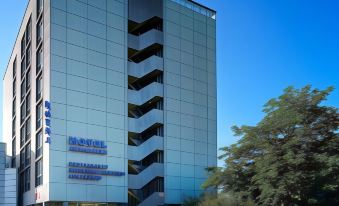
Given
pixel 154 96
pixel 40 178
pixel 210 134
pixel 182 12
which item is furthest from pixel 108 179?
pixel 182 12

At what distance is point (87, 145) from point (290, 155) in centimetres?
2027

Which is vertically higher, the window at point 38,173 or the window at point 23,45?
the window at point 23,45

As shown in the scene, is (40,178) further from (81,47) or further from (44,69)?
(81,47)

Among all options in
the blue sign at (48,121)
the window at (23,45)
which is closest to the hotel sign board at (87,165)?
the blue sign at (48,121)

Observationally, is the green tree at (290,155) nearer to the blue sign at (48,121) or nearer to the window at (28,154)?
the blue sign at (48,121)

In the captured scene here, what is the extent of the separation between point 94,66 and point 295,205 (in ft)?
81.2

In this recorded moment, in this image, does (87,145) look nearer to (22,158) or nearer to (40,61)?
(40,61)

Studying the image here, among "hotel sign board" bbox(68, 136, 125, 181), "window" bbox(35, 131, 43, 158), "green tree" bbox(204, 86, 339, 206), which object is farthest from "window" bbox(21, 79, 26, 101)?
"green tree" bbox(204, 86, 339, 206)

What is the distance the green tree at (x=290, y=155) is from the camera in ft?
125

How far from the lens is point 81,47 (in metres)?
47.8

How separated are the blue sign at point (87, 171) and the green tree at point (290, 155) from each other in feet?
40.7

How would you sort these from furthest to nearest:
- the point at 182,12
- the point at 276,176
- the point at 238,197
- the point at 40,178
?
the point at 182,12
the point at 40,178
the point at 238,197
the point at 276,176

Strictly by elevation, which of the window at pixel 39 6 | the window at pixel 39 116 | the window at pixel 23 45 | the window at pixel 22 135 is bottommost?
the window at pixel 22 135

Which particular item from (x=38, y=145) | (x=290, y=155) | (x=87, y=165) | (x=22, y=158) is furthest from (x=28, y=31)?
(x=290, y=155)
